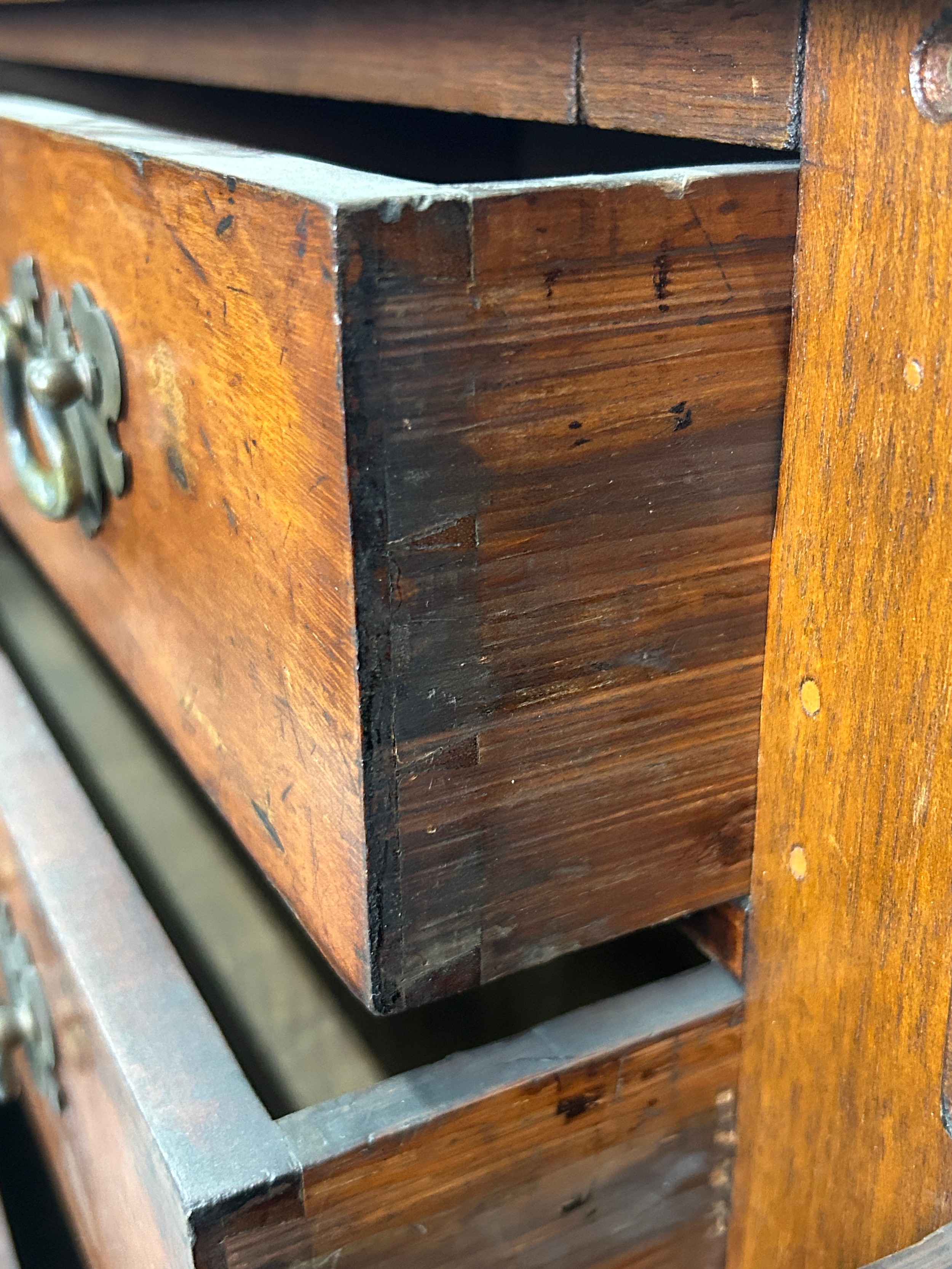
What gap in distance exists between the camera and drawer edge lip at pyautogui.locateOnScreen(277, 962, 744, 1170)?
0.39m

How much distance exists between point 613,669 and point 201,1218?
20cm

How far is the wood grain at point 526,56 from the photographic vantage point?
0.34 meters

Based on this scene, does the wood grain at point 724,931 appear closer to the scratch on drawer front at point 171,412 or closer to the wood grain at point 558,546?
the wood grain at point 558,546

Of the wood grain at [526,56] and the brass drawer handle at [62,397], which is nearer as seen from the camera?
the wood grain at [526,56]

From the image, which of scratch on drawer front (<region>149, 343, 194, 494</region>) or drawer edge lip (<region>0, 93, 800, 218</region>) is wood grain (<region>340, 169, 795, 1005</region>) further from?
scratch on drawer front (<region>149, 343, 194, 494</region>)

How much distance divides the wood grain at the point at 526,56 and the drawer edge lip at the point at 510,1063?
0.29m

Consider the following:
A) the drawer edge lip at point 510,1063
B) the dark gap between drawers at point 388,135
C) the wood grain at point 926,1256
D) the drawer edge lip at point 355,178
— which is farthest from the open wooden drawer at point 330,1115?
the dark gap between drawers at point 388,135

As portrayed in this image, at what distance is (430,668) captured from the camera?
13.4 inches

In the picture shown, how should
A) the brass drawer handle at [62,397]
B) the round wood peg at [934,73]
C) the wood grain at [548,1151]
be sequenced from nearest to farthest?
the round wood peg at [934,73] < the wood grain at [548,1151] < the brass drawer handle at [62,397]

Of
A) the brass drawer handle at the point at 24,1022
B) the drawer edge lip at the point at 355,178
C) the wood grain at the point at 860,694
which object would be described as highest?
the drawer edge lip at the point at 355,178

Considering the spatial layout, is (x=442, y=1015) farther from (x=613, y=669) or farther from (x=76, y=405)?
(x=76, y=405)

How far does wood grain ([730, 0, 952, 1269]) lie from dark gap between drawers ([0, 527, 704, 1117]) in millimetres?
86

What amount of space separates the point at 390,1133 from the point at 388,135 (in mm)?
573

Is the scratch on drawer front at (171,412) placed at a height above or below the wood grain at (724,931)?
above
